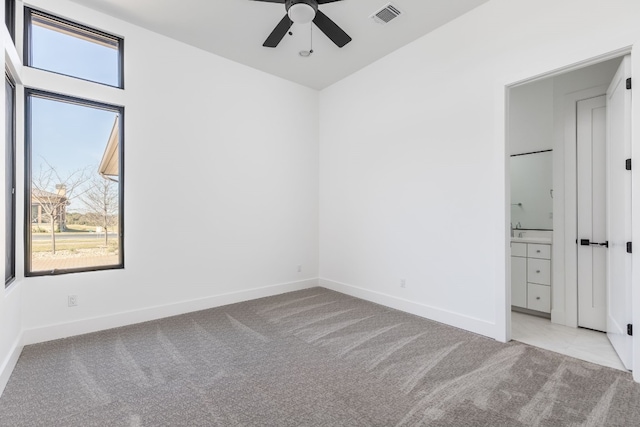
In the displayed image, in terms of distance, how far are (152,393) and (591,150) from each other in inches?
179

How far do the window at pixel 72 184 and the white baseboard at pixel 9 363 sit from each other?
67cm

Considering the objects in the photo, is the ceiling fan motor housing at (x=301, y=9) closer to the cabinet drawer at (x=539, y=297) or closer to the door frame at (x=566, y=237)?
the door frame at (x=566, y=237)

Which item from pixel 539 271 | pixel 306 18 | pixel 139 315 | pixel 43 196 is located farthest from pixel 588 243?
pixel 43 196

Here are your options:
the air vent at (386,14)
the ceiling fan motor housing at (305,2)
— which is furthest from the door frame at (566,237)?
the ceiling fan motor housing at (305,2)

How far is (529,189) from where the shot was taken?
4176mm

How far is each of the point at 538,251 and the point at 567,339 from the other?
1035 millimetres

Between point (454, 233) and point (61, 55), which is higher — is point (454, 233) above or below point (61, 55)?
below

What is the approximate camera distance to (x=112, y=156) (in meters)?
3.45

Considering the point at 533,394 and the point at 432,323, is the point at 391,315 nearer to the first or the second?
the point at 432,323

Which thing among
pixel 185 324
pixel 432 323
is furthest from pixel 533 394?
pixel 185 324

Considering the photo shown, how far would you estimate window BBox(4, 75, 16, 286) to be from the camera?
2.66m

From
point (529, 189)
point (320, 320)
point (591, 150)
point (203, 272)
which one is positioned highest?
point (591, 150)

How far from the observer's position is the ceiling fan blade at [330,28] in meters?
2.73

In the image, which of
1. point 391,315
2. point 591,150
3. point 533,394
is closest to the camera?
point 533,394
